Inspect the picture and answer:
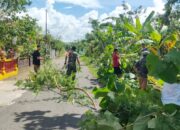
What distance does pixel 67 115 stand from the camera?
951 cm

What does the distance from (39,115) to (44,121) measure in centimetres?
77

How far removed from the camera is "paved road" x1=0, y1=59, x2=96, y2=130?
325 inches

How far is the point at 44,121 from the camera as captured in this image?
346 inches

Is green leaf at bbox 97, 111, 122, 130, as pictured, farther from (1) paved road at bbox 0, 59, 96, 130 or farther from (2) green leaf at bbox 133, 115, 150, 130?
(1) paved road at bbox 0, 59, 96, 130

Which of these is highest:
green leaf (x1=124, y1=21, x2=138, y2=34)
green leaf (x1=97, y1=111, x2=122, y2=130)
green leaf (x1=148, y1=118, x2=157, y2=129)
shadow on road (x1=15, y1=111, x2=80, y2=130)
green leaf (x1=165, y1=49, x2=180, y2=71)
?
green leaf (x1=124, y1=21, x2=138, y2=34)

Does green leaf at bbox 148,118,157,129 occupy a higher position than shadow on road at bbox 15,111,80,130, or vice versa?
green leaf at bbox 148,118,157,129

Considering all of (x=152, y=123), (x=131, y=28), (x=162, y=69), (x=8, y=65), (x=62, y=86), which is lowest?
(x=8, y=65)

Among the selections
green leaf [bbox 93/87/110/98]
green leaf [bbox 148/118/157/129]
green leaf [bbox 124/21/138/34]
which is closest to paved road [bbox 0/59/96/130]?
green leaf [bbox 93/87/110/98]

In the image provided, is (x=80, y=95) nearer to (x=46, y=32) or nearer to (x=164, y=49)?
(x=164, y=49)

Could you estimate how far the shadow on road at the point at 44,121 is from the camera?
26.8 feet

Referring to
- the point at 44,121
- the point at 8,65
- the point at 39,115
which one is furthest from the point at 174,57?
the point at 8,65

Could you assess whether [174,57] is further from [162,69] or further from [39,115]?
[39,115]

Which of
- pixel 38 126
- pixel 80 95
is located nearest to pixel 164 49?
pixel 80 95

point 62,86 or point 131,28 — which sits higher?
point 131,28
